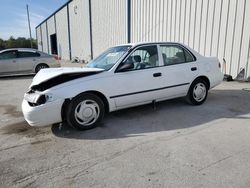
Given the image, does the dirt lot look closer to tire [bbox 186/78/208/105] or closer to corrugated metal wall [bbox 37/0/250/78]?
tire [bbox 186/78/208/105]

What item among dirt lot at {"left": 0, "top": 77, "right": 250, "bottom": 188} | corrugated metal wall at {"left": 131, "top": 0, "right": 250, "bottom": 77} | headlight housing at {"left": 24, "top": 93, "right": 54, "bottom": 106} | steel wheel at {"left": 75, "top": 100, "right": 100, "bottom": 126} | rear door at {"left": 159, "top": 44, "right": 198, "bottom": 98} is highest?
corrugated metal wall at {"left": 131, "top": 0, "right": 250, "bottom": 77}

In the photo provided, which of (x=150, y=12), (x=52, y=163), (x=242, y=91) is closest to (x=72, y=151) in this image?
(x=52, y=163)

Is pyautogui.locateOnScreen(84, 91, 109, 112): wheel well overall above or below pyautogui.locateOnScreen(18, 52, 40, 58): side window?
below

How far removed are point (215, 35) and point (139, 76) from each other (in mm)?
5590

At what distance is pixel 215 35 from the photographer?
904 cm

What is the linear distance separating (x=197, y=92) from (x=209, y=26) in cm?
456

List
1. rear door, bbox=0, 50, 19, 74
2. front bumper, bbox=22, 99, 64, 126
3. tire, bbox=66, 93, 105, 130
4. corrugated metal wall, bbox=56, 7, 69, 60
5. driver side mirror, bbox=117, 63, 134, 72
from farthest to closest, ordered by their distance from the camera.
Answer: corrugated metal wall, bbox=56, 7, 69, 60, rear door, bbox=0, 50, 19, 74, driver side mirror, bbox=117, 63, 134, 72, tire, bbox=66, 93, 105, 130, front bumper, bbox=22, 99, 64, 126

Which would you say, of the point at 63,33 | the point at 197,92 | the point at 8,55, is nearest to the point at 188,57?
the point at 197,92

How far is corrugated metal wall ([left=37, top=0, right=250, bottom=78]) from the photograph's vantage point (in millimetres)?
8269

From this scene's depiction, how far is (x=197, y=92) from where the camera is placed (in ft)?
18.7

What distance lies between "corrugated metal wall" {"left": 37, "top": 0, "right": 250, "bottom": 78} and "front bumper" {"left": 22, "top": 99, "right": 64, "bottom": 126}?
270 inches

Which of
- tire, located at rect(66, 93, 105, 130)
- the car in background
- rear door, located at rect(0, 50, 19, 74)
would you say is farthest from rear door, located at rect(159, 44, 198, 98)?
rear door, located at rect(0, 50, 19, 74)

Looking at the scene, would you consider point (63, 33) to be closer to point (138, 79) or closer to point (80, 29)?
point (80, 29)

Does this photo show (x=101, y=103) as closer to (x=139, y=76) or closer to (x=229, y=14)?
(x=139, y=76)
